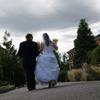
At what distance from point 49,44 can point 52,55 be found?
443mm

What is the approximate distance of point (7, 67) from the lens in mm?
72250

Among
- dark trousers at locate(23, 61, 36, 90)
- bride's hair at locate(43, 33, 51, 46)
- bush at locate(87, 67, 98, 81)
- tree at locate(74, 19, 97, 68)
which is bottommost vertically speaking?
dark trousers at locate(23, 61, 36, 90)

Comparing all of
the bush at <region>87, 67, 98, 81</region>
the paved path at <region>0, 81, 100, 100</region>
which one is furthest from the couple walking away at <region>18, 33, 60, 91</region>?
the bush at <region>87, 67, 98, 81</region>

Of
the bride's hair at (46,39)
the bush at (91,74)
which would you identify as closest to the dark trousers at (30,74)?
the bride's hair at (46,39)

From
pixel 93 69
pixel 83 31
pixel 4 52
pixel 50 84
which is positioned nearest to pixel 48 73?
pixel 50 84

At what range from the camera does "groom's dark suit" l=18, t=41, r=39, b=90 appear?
16.6 meters

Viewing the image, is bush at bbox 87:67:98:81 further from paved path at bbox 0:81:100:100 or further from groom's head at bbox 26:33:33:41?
paved path at bbox 0:81:100:100

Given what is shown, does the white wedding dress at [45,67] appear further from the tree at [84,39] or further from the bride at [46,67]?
the tree at [84,39]

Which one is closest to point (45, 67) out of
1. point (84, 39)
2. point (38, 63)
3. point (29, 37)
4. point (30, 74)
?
point (38, 63)

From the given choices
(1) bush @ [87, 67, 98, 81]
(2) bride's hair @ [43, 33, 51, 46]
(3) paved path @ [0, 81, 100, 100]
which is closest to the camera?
(3) paved path @ [0, 81, 100, 100]

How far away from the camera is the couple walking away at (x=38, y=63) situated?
54.6 feet

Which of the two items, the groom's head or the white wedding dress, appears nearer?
the groom's head

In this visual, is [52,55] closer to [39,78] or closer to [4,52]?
[39,78]

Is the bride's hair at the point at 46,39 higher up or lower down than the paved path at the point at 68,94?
higher up
